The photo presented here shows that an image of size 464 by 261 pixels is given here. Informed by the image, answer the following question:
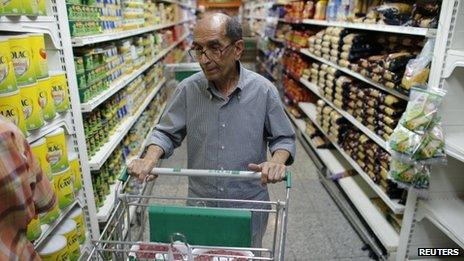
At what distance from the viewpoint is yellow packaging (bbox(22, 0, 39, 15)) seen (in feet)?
5.01

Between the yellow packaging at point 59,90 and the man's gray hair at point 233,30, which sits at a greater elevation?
the man's gray hair at point 233,30

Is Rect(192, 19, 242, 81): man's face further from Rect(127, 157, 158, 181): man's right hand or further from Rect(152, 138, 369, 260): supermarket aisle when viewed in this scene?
Rect(152, 138, 369, 260): supermarket aisle

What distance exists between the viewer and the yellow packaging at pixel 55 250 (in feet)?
5.81

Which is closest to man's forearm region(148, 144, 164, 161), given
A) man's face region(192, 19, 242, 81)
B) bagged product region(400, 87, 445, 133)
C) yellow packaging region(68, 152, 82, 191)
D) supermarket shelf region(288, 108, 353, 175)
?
man's face region(192, 19, 242, 81)

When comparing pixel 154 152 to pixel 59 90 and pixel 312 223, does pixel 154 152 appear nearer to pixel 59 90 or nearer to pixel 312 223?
pixel 59 90

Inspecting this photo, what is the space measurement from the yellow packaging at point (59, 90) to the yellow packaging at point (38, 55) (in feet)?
0.45

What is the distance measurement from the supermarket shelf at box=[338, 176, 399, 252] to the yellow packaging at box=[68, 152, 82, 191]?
2170mm

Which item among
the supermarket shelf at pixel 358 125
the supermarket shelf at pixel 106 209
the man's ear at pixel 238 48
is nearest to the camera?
the man's ear at pixel 238 48

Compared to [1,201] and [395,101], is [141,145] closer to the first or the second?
[395,101]

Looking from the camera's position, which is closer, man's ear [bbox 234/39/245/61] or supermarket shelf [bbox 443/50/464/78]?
man's ear [bbox 234/39/245/61]

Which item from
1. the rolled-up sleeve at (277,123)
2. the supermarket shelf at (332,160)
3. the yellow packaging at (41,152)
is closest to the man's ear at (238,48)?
the rolled-up sleeve at (277,123)

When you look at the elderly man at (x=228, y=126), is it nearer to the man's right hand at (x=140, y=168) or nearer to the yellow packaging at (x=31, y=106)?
the man's right hand at (x=140, y=168)

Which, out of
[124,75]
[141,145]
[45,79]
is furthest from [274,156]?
[141,145]

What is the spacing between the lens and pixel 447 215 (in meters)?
2.15
